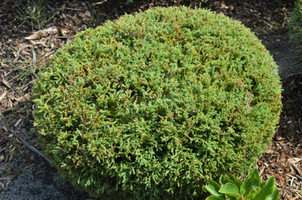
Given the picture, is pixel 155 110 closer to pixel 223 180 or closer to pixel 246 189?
pixel 223 180

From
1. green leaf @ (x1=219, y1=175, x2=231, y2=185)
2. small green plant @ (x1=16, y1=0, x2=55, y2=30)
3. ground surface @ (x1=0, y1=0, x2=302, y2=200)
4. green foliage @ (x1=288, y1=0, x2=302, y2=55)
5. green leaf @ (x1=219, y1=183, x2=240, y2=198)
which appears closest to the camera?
green leaf @ (x1=219, y1=183, x2=240, y2=198)

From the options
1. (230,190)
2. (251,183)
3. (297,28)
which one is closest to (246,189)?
(251,183)

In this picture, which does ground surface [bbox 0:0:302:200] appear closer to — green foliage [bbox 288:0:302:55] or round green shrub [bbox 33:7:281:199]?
green foliage [bbox 288:0:302:55]

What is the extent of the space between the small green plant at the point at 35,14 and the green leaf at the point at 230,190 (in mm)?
3955

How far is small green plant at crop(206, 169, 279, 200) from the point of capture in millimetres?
2676

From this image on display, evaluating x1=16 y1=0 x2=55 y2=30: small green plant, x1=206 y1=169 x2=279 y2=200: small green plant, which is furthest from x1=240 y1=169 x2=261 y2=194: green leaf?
x1=16 y1=0 x2=55 y2=30: small green plant

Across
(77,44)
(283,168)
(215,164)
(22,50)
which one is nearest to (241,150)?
(215,164)

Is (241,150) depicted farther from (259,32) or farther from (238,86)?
(259,32)

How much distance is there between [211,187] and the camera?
2.72m

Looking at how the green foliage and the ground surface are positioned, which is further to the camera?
the green foliage

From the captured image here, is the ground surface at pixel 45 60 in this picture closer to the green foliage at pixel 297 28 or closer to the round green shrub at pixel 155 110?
the green foliage at pixel 297 28

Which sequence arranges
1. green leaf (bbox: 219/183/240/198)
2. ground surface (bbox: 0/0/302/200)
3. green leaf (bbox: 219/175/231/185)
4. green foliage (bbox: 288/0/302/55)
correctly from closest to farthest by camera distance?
green leaf (bbox: 219/183/240/198) → green leaf (bbox: 219/175/231/185) → ground surface (bbox: 0/0/302/200) → green foliage (bbox: 288/0/302/55)

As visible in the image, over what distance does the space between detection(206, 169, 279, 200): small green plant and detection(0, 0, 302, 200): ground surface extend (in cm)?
103

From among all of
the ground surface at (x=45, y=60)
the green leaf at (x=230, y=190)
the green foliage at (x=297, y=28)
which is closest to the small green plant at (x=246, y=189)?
the green leaf at (x=230, y=190)
